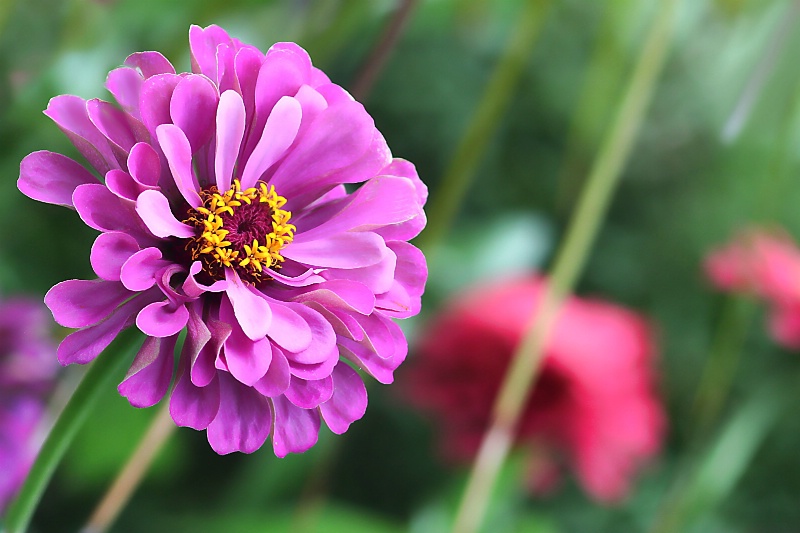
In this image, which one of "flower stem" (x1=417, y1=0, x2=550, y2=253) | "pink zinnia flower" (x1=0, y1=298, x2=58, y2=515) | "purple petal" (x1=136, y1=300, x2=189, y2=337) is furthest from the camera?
"flower stem" (x1=417, y1=0, x2=550, y2=253)

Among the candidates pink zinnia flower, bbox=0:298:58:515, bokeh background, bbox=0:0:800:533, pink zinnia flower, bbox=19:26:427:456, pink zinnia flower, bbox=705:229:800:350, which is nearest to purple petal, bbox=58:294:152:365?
pink zinnia flower, bbox=19:26:427:456

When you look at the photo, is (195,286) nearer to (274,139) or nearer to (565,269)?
(274,139)

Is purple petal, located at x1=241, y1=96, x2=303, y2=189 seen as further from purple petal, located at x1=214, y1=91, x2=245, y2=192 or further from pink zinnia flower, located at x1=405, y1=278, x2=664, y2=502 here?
pink zinnia flower, located at x1=405, y1=278, x2=664, y2=502

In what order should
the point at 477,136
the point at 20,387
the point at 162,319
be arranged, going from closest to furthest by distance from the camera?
the point at 162,319 → the point at 20,387 → the point at 477,136

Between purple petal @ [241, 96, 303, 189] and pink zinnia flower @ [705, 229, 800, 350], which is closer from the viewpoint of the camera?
purple petal @ [241, 96, 303, 189]

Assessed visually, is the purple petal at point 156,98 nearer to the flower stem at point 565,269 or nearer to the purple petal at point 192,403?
the purple petal at point 192,403

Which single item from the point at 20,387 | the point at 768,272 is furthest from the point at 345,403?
the point at 768,272

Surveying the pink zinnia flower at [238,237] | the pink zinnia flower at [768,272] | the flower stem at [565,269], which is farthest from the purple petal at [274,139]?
the pink zinnia flower at [768,272]
